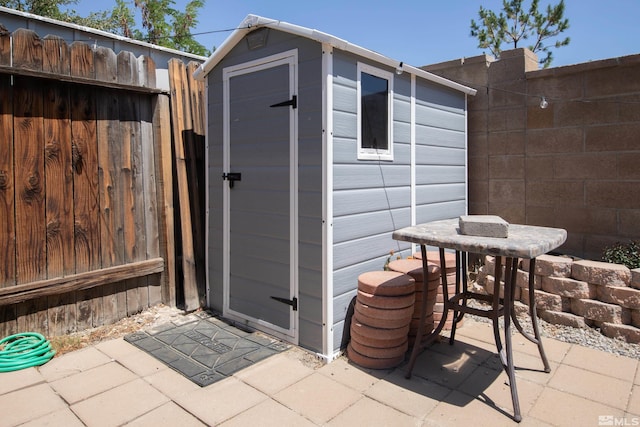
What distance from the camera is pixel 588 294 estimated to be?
343 centimetres

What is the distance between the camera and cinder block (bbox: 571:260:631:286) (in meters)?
3.31

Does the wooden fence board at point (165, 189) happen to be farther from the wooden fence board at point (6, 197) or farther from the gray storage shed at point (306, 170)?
the wooden fence board at point (6, 197)

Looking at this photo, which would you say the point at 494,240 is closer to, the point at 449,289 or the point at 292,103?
the point at 449,289

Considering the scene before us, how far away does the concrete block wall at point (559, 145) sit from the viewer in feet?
12.3

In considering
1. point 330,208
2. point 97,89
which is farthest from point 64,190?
point 330,208

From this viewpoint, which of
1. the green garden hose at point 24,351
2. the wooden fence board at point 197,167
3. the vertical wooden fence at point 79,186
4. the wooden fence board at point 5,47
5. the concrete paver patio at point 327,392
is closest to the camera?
the concrete paver patio at point 327,392

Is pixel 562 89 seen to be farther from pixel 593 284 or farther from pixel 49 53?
pixel 49 53

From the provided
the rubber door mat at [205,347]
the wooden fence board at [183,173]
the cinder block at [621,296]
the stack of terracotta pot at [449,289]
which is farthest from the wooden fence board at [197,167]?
the cinder block at [621,296]

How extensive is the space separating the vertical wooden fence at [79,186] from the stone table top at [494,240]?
240 centimetres

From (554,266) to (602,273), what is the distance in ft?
1.13

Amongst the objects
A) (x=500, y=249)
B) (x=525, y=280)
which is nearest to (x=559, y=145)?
(x=525, y=280)

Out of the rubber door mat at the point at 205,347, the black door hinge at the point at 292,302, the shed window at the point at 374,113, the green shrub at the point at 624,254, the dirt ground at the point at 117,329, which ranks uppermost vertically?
the shed window at the point at 374,113

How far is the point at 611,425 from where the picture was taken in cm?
225

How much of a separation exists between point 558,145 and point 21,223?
15.2 feet
